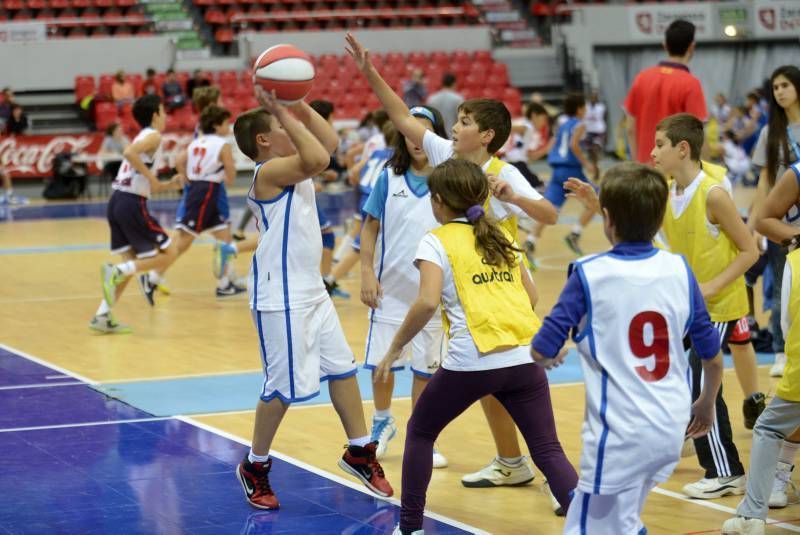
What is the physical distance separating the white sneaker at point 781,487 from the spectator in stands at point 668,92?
10.2ft

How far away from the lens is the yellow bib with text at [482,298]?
4.85 meters

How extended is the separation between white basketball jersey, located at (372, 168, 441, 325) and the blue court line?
1.62 metres

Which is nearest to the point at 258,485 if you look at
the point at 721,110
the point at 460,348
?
the point at 460,348

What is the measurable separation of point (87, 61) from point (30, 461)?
20.8 metres

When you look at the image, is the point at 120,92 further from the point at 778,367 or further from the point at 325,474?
the point at 325,474

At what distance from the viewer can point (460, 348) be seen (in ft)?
16.0

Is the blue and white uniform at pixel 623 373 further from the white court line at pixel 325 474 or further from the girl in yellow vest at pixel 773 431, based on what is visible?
the white court line at pixel 325 474

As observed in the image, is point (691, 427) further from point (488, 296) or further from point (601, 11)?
point (601, 11)

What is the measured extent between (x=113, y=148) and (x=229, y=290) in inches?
477

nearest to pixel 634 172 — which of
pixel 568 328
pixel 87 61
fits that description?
pixel 568 328

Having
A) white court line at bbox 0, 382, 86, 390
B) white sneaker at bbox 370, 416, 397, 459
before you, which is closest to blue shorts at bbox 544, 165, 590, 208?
white court line at bbox 0, 382, 86, 390

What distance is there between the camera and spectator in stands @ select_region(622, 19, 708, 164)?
835 cm

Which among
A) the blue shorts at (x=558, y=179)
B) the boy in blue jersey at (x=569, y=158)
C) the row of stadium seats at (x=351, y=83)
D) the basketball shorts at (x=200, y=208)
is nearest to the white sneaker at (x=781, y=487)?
the basketball shorts at (x=200, y=208)

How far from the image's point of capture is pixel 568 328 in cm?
396
